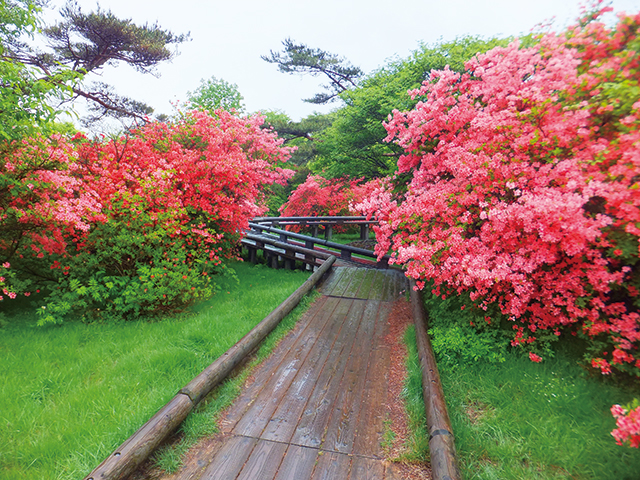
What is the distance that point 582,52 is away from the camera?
3.23m

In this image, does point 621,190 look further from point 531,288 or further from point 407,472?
point 407,472

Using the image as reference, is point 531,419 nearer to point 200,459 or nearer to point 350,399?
point 350,399

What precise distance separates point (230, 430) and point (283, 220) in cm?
1094

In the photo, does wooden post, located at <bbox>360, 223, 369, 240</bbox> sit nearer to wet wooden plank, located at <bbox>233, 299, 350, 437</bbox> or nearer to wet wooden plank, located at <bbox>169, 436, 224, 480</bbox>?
wet wooden plank, located at <bbox>233, 299, 350, 437</bbox>

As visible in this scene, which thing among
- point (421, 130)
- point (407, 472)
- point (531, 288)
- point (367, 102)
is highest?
point (367, 102)

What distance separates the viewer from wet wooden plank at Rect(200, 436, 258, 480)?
250cm

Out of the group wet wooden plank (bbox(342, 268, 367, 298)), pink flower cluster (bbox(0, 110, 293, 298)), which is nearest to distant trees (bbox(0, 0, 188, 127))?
pink flower cluster (bbox(0, 110, 293, 298))

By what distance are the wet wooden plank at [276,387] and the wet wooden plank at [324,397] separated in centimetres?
34

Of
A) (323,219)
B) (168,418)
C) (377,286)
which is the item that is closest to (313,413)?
(168,418)

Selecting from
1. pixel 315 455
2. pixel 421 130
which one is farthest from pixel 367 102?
pixel 315 455

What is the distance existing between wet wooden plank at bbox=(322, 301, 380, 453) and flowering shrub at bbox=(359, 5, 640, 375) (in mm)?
1366

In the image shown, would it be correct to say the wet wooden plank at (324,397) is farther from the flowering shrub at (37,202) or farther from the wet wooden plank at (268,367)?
the flowering shrub at (37,202)

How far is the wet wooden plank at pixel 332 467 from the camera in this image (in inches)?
98.7

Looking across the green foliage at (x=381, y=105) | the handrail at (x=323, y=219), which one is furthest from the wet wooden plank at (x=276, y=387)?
the handrail at (x=323, y=219)
